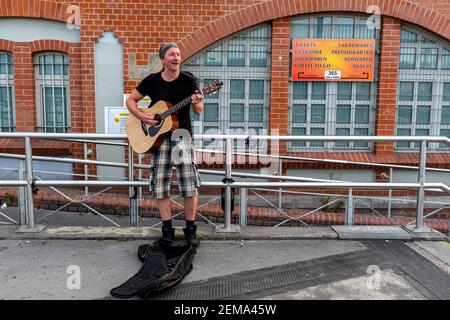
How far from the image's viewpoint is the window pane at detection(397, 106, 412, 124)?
7332 mm

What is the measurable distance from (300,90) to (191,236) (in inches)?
161

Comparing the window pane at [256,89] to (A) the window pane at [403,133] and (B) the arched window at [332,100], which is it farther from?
(A) the window pane at [403,133]

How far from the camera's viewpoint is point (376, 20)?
700 centimetres

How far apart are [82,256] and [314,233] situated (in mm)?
2207

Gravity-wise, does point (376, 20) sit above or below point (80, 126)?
above

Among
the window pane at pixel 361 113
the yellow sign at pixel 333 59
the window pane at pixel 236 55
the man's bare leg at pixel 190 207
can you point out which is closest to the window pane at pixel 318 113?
the yellow sign at pixel 333 59

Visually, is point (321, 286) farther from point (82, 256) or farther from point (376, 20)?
Answer: point (376, 20)

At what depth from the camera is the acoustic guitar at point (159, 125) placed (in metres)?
3.69

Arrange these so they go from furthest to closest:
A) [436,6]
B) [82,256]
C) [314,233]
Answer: [436,6]
[314,233]
[82,256]

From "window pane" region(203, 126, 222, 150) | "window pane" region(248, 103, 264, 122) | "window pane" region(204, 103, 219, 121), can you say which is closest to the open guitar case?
"window pane" region(203, 126, 222, 150)

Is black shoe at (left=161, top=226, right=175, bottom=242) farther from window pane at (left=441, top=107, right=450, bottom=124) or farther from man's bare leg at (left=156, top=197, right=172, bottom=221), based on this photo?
window pane at (left=441, top=107, right=450, bottom=124)

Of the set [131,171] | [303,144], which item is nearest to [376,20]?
[303,144]

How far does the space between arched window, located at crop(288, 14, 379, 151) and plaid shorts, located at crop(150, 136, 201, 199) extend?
3686mm
